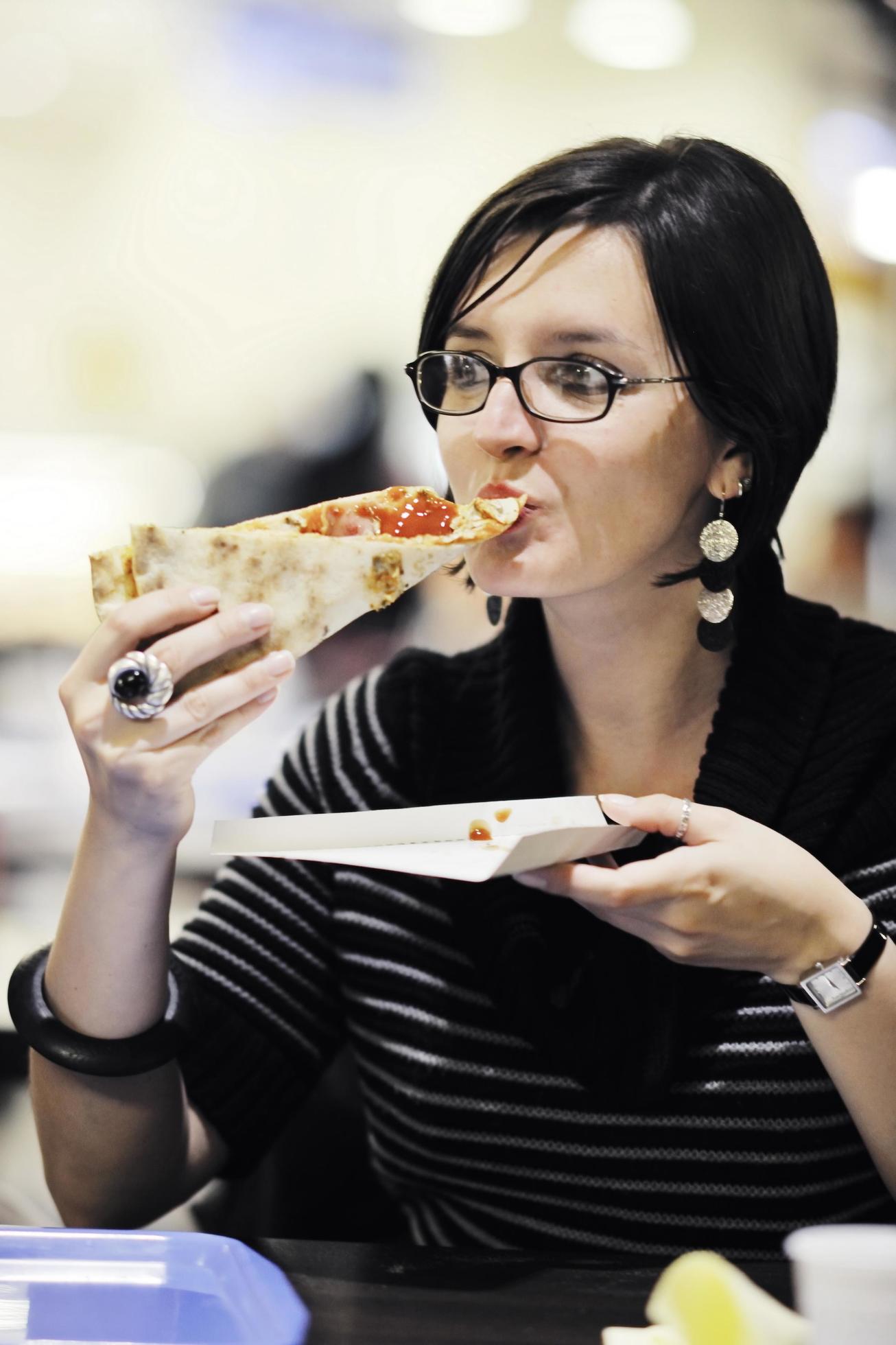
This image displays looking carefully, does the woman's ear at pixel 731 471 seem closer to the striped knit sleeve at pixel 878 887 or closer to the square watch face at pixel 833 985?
the striped knit sleeve at pixel 878 887

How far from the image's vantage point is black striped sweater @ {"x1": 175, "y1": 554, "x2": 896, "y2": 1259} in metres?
1.54

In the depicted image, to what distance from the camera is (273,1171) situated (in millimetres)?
1890

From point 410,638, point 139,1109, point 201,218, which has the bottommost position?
point 139,1109

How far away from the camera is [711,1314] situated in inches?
36.8

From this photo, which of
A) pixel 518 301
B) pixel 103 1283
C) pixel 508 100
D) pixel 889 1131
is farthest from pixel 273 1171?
pixel 508 100

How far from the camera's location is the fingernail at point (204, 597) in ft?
4.16

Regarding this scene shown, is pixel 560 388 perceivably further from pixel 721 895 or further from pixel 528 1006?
pixel 528 1006

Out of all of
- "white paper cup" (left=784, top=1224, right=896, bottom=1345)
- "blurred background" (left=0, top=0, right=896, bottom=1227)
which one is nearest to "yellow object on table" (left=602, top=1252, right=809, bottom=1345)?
"white paper cup" (left=784, top=1224, right=896, bottom=1345)

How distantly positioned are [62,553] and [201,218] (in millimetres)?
763

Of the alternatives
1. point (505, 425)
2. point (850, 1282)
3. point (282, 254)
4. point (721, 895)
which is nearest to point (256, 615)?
point (505, 425)

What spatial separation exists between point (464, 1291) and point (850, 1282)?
1.43ft

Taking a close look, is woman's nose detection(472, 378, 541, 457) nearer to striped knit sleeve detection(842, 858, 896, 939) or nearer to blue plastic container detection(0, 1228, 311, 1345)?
striped knit sleeve detection(842, 858, 896, 939)

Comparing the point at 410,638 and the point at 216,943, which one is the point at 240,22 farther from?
the point at 216,943

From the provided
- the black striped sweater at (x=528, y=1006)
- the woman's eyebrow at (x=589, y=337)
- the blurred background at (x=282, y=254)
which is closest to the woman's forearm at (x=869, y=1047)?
the black striped sweater at (x=528, y=1006)
